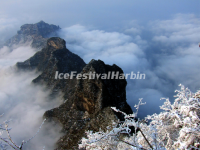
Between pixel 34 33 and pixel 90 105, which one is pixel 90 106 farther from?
pixel 34 33

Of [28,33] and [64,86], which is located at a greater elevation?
[28,33]

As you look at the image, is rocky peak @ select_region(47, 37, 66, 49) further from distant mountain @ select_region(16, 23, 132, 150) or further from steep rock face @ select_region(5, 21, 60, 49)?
steep rock face @ select_region(5, 21, 60, 49)

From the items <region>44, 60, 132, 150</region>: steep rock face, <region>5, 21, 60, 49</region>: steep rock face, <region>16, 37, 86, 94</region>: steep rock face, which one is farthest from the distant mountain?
<region>5, 21, 60, 49</region>: steep rock face

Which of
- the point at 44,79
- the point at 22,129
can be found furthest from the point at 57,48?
the point at 22,129

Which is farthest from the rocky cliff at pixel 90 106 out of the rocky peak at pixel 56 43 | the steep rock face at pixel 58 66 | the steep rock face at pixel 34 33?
Result: the steep rock face at pixel 34 33

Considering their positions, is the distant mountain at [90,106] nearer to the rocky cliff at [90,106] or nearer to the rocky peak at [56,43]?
the rocky cliff at [90,106]

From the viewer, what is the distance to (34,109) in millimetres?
44562

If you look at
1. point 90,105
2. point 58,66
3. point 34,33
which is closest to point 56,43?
point 58,66

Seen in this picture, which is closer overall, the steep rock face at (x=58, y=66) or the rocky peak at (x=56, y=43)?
the steep rock face at (x=58, y=66)

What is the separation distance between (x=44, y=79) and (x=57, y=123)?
26.4m

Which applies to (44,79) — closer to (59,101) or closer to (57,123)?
(59,101)

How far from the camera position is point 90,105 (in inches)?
1073

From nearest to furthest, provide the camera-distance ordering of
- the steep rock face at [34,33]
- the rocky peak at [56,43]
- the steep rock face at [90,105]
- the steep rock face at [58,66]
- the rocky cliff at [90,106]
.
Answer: the rocky cliff at [90,106]
the steep rock face at [90,105]
the steep rock face at [58,66]
the rocky peak at [56,43]
the steep rock face at [34,33]

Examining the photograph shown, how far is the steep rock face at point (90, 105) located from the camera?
22.8 metres
